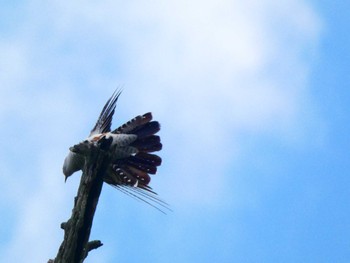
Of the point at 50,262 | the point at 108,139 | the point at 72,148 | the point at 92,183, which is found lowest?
the point at 50,262

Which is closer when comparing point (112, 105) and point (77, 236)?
point (77, 236)

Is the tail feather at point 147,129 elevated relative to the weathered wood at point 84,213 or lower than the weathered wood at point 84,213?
elevated

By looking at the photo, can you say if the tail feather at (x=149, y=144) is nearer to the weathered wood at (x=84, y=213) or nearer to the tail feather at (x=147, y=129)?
the tail feather at (x=147, y=129)

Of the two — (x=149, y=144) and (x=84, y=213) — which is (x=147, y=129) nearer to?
(x=149, y=144)

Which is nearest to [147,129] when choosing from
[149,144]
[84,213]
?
[149,144]

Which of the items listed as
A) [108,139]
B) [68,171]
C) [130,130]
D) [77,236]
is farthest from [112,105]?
[77,236]

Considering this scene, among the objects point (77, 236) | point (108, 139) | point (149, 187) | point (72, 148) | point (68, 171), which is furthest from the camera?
point (68, 171)

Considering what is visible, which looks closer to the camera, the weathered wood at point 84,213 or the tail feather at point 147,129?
the weathered wood at point 84,213

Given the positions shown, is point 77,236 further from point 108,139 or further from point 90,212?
point 108,139
